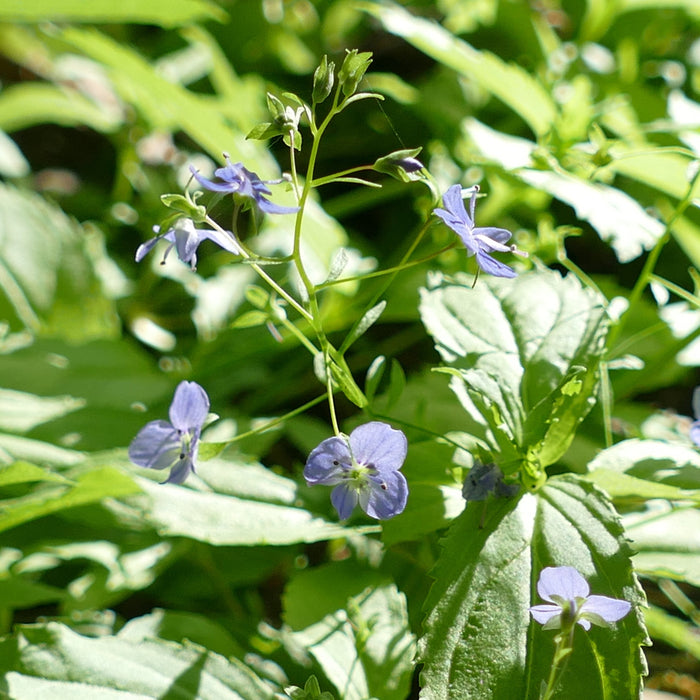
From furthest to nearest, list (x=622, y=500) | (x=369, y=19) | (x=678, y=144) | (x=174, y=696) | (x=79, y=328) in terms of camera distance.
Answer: (x=369, y=19)
(x=678, y=144)
(x=79, y=328)
(x=622, y=500)
(x=174, y=696)

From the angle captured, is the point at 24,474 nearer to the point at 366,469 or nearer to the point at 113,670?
the point at 113,670

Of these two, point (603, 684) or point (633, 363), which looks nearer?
point (603, 684)

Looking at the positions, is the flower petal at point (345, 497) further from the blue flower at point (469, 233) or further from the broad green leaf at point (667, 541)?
the broad green leaf at point (667, 541)

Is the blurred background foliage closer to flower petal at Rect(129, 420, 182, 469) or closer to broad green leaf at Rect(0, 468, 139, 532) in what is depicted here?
broad green leaf at Rect(0, 468, 139, 532)

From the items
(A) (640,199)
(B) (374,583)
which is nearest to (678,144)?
(A) (640,199)

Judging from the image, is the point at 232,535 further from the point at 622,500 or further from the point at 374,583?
the point at 622,500

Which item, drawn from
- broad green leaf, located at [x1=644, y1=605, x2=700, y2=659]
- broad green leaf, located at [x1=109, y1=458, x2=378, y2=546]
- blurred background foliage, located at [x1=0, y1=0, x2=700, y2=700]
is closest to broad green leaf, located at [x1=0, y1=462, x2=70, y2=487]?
blurred background foliage, located at [x1=0, y1=0, x2=700, y2=700]

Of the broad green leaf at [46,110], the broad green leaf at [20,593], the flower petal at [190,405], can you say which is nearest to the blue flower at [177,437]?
the flower petal at [190,405]
